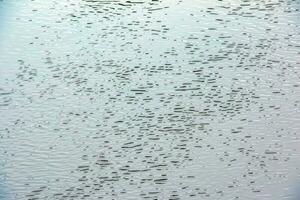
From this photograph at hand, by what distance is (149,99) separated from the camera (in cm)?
179

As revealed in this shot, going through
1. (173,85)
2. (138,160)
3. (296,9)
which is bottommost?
(138,160)

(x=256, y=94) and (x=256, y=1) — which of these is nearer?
(x=256, y=94)

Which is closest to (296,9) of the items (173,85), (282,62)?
(282,62)

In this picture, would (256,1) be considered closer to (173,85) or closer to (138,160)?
(173,85)

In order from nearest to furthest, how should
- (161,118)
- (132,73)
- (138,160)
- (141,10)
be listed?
(138,160) < (161,118) < (132,73) < (141,10)

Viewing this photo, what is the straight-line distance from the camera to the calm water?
157 cm

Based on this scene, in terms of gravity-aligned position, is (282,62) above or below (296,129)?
above

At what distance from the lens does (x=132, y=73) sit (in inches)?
74.0

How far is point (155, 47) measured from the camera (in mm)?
1972

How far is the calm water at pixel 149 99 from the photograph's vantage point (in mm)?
1570

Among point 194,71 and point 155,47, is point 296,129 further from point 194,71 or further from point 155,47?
point 155,47

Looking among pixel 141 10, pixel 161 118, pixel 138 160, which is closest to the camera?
pixel 138 160

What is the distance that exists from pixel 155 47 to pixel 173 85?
0.20 m

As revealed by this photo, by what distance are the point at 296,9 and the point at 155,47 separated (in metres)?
0.60
